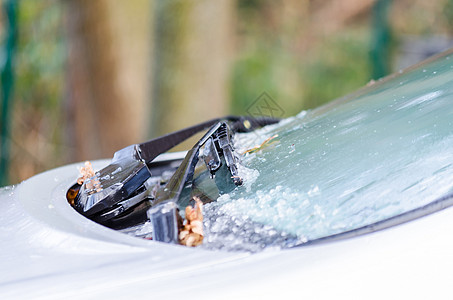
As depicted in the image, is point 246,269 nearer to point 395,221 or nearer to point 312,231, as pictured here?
point 312,231

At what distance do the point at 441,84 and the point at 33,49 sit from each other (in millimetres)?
6196

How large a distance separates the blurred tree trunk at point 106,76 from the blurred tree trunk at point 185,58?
0.30m

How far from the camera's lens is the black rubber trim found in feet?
4.20

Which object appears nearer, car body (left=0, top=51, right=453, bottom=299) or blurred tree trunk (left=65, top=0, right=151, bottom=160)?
car body (left=0, top=51, right=453, bottom=299)

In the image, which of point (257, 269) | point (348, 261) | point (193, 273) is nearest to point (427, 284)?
point (348, 261)

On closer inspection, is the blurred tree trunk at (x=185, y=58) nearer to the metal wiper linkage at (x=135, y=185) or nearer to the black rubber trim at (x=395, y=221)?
the metal wiper linkage at (x=135, y=185)

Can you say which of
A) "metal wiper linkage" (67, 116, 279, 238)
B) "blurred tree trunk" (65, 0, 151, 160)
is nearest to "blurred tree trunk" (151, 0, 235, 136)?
"blurred tree trunk" (65, 0, 151, 160)

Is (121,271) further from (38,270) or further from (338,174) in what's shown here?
(338,174)

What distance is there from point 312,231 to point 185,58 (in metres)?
3.53

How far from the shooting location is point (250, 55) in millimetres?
10062

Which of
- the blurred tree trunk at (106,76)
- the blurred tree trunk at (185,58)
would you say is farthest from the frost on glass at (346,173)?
the blurred tree trunk at (106,76)

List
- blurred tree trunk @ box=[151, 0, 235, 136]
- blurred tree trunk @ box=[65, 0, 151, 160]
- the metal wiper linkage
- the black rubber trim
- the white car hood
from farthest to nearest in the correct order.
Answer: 1. blurred tree trunk @ box=[65, 0, 151, 160]
2. blurred tree trunk @ box=[151, 0, 235, 136]
3. the metal wiper linkage
4. the black rubber trim
5. the white car hood

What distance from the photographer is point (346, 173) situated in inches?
59.0

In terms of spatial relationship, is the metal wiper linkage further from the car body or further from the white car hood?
the white car hood
